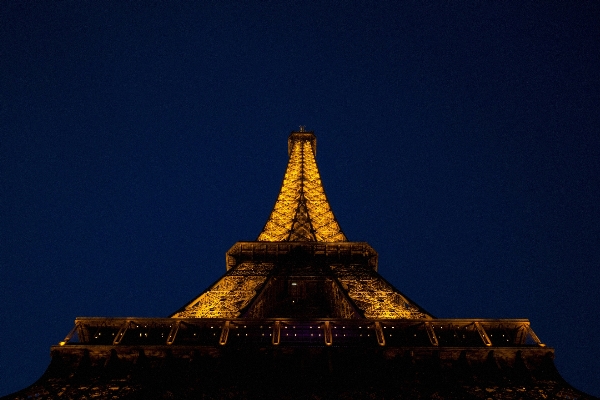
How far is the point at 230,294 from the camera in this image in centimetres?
2198

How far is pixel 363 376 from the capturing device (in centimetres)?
1302

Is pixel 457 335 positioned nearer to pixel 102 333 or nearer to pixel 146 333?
pixel 146 333

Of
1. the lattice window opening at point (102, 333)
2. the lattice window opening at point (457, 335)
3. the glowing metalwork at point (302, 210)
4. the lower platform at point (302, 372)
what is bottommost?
the lower platform at point (302, 372)

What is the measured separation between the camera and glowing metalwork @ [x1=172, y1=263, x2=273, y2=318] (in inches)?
744

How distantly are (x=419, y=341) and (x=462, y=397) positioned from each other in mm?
2375

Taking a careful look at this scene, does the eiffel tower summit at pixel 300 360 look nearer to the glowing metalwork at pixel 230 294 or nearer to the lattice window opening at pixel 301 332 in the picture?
the lattice window opening at pixel 301 332

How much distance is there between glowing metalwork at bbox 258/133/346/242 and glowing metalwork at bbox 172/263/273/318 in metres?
6.43

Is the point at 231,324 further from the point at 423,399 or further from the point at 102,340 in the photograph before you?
the point at 423,399

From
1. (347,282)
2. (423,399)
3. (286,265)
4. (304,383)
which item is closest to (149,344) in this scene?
(304,383)

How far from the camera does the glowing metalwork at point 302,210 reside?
33.9m

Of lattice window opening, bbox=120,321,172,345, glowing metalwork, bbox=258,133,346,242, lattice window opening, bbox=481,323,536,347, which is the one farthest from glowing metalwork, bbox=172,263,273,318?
lattice window opening, bbox=481,323,536,347

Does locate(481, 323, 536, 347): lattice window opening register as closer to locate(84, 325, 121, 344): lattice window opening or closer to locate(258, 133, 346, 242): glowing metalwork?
locate(84, 325, 121, 344): lattice window opening

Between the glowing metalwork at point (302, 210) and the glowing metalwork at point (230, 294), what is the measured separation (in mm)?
6434

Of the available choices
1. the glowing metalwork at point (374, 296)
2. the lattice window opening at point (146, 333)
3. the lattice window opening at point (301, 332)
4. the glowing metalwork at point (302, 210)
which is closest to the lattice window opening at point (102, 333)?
the lattice window opening at point (146, 333)
